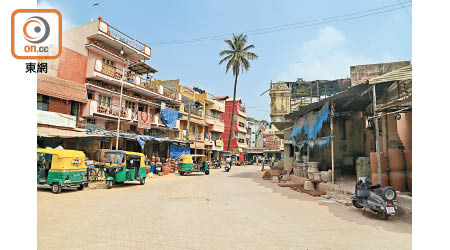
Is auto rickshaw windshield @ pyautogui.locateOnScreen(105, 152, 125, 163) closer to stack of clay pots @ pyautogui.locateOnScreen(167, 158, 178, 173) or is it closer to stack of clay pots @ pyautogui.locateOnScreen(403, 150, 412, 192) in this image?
stack of clay pots @ pyautogui.locateOnScreen(403, 150, 412, 192)

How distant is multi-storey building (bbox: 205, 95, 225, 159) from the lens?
A: 146 feet

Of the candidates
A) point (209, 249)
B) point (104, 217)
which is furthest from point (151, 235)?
point (104, 217)

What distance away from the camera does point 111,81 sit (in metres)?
24.2

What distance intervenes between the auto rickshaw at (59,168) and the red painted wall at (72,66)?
10.5 m

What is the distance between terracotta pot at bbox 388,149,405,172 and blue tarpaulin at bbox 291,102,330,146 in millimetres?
4151

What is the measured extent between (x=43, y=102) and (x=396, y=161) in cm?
2059

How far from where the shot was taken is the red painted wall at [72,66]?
20.6 metres

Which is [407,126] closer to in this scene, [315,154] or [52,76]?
[315,154]

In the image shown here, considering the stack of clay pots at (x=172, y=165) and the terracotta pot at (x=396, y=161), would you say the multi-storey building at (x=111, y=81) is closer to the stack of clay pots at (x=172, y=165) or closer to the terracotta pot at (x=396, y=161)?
the stack of clay pots at (x=172, y=165)

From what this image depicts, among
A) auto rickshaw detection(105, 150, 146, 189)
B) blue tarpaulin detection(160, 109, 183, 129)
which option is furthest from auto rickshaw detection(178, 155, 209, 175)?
auto rickshaw detection(105, 150, 146, 189)

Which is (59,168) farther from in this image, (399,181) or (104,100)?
(104,100)

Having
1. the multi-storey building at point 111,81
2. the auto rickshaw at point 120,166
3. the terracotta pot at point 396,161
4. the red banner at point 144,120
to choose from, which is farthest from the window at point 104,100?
the terracotta pot at point 396,161

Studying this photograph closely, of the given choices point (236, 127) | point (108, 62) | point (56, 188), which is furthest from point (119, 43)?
point (236, 127)

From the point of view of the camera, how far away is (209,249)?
4.66m
